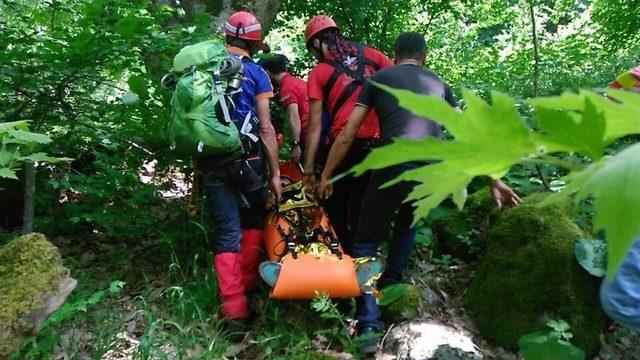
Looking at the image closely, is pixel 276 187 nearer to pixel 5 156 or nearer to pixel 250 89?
pixel 250 89

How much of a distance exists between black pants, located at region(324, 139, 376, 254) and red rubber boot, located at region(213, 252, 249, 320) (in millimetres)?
960

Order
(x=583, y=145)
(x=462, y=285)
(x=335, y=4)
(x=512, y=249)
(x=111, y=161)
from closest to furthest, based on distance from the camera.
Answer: (x=583, y=145), (x=512, y=249), (x=462, y=285), (x=111, y=161), (x=335, y=4)

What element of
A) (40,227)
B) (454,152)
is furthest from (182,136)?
(454,152)

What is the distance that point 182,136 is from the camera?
3.73 m

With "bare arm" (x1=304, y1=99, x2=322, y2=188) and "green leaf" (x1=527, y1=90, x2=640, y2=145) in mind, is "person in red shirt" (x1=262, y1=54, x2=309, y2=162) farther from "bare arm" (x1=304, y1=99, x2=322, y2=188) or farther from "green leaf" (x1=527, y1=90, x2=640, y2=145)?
"green leaf" (x1=527, y1=90, x2=640, y2=145)

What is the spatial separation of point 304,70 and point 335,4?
3.35 feet

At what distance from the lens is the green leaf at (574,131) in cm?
60

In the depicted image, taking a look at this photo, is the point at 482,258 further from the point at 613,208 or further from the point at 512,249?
the point at 613,208

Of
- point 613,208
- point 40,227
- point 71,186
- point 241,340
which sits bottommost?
point 241,340

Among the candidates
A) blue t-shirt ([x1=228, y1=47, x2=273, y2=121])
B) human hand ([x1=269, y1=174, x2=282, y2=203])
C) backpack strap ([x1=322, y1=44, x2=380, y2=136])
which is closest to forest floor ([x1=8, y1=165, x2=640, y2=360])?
human hand ([x1=269, y1=174, x2=282, y2=203])

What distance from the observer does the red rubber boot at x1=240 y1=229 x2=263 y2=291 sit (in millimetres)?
4320

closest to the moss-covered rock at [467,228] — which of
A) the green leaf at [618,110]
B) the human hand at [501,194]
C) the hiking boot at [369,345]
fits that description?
the human hand at [501,194]

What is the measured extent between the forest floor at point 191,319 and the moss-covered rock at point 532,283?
6.9 inches

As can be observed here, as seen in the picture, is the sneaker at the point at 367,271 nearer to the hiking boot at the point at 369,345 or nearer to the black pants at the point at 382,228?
the black pants at the point at 382,228
